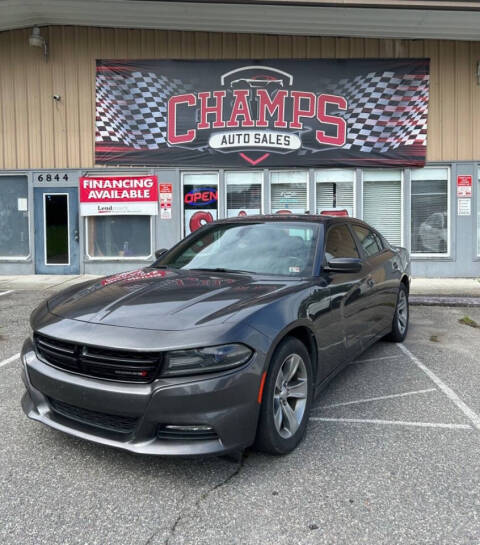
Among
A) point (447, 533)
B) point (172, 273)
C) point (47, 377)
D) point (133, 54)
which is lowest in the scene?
point (447, 533)

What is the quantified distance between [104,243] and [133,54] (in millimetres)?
4700

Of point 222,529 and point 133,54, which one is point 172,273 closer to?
point 222,529

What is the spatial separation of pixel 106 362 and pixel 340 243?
7.90ft

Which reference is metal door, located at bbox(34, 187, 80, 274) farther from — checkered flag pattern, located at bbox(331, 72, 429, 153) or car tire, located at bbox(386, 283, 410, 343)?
car tire, located at bbox(386, 283, 410, 343)

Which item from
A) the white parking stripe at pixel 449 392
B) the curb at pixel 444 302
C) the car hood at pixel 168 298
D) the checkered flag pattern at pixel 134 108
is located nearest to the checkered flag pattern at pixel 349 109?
the checkered flag pattern at pixel 134 108

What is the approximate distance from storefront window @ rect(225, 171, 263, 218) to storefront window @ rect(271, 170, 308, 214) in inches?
14.6

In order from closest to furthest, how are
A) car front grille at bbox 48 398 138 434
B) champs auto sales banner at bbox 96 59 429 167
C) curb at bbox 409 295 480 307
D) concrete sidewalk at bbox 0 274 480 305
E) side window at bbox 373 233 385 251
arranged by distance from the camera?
1. car front grille at bbox 48 398 138 434
2. side window at bbox 373 233 385 251
3. curb at bbox 409 295 480 307
4. concrete sidewalk at bbox 0 274 480 305
5. champs auto sales banner at bbox 96 59 429 167

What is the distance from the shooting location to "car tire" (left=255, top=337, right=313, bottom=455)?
266 centimetres

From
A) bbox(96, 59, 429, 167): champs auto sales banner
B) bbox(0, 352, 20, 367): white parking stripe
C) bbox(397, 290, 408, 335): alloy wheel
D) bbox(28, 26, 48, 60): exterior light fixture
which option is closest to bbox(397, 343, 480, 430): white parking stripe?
bbox(397, 290, 408, 335): alloy wheel

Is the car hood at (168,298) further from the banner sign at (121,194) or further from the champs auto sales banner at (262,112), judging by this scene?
the champs auto sales banner at (262,112)

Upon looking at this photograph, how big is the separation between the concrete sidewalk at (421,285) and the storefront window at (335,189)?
248cm

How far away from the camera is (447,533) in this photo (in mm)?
2148

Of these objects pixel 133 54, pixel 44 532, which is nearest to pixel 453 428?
pixel 44 532

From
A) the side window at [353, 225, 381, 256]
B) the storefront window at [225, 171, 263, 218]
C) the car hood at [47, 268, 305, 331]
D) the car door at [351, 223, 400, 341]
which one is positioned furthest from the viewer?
the storefront window at [225, 171, 263, 218]
